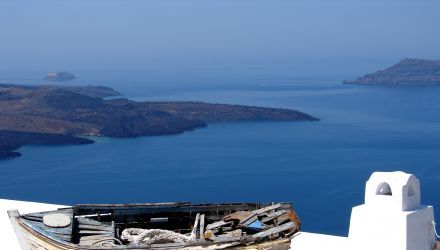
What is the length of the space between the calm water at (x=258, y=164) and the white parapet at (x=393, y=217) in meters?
18.1

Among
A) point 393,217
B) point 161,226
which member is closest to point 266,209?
point 161,226

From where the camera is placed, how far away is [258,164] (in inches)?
1292

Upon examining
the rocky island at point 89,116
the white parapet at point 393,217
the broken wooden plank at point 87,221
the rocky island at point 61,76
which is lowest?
the rocky island at point 89,116

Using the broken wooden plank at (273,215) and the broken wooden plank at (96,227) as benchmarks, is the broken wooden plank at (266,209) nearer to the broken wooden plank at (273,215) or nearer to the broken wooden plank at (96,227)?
the broken wooden plank at (273,215)

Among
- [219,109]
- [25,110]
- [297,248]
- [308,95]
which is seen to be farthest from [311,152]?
[297,248]

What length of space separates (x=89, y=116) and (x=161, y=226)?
1451 inches

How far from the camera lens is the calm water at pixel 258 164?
26.4 metres

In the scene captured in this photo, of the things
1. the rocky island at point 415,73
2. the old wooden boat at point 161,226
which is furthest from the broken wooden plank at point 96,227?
the rocky island at point 415,73

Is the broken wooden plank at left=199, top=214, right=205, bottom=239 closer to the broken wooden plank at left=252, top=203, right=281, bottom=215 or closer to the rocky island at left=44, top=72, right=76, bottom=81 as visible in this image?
the broken wooden plank at left=252, top=203, right=281, bottom=215

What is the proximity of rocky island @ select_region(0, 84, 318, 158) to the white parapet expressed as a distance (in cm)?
3465

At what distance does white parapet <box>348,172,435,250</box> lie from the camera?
274 centimetres

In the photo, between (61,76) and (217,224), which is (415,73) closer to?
(61,76)

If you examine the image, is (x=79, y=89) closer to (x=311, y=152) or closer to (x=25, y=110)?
(x=25, y=110)

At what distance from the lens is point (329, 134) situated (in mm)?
39875
